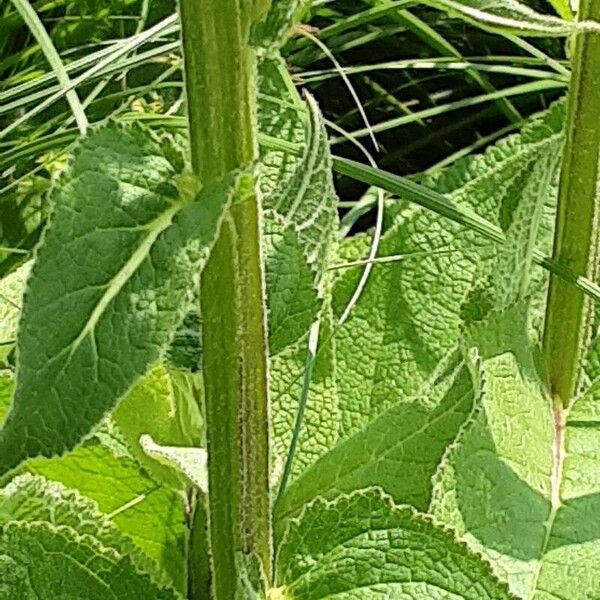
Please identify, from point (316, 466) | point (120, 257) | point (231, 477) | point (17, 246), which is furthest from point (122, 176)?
point (17, 246)

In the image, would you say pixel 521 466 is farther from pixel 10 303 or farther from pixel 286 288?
pixel 10 303

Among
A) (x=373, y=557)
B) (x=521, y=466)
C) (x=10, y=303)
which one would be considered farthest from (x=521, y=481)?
(x=10, y=303)

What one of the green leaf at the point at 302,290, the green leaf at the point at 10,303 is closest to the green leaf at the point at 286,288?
the green leaf at the point at 302,290

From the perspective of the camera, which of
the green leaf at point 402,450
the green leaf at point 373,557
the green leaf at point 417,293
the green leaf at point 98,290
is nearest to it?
the green leaf at point 98,290

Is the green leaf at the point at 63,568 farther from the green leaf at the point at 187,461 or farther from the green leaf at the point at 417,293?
the green leaf at the point at 417,293

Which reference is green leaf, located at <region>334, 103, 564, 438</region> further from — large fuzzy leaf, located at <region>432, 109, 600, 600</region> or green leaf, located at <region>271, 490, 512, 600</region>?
green leaf, located at <region>271, 490, 512, 600</region>

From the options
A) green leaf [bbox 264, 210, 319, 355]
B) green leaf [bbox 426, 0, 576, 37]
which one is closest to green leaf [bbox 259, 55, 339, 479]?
green leaf [bbox 264, 210, 319, 355]

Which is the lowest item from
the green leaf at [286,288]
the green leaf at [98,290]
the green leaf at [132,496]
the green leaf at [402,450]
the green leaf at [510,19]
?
the green leaf at [132,496]
